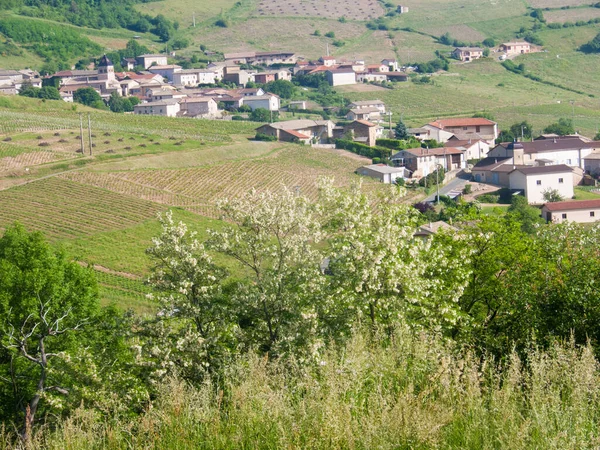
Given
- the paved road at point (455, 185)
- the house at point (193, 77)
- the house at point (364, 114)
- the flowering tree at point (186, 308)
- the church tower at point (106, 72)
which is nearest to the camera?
the flowering tree at point (186, 308)

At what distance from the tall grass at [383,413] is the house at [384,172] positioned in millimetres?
47753

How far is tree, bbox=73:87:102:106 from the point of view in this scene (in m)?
83.7

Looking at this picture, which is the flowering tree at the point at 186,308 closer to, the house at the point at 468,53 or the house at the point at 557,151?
the house at the point at 557,151

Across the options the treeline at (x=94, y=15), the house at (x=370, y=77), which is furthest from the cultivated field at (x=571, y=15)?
the treeline at (x=94, y=15)

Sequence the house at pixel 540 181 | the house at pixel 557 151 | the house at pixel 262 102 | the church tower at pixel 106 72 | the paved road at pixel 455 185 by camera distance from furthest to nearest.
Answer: the church tower at pixel 106 72
the house at pixel 262 102
the house at pixel 557 151
the paved road at pixel 455 185
the house at pixel 540 181

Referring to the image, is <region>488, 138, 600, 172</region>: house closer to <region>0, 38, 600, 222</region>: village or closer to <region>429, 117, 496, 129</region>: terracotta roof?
<region>0, 38, 600, 222</region>: village

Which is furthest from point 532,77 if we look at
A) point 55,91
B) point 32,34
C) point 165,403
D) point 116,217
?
point 165,403

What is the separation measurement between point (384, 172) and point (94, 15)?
9053 cm

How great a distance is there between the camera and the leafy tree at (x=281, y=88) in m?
91.9

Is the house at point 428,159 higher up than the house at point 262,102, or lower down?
lower down

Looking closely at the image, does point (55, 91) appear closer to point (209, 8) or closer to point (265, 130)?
point (265, 130)

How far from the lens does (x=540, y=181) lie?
4872 centimetres

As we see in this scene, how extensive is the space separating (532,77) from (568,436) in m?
104

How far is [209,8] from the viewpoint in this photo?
462 ft
